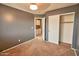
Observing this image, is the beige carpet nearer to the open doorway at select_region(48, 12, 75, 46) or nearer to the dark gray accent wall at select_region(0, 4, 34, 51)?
the dark gray accent wall at select_region(0, 4, 34, 51)

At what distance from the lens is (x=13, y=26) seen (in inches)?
159

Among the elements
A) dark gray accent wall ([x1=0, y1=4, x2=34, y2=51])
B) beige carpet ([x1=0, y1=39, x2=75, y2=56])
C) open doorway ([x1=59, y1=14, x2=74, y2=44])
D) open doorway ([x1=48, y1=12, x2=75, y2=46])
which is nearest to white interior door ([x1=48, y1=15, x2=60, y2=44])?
open doorway ([x1=48, y1=12, x2=75, y2=46])

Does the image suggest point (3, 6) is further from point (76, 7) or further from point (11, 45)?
point (76, 7)

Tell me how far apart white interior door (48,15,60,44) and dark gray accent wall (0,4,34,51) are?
1.63 m

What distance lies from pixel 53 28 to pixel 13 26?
98.1 inches

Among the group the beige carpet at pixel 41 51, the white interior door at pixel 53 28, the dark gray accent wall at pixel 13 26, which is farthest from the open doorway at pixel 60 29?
the dark gray accent wall at pixel 13 26

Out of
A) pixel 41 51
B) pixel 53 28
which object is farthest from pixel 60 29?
pixel 41 51

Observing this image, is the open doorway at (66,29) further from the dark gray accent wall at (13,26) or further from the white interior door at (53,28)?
the dark gray accent wall at (13,26)

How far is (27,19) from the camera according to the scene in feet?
17.9

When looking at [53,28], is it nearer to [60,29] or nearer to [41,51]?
[60,29]

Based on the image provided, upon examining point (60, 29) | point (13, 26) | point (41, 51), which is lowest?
point (41, 51)

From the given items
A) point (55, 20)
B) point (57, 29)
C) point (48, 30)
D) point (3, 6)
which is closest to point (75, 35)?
point (57, 29)

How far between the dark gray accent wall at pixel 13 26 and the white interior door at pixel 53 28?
1.63m

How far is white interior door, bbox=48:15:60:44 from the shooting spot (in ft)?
15.2
